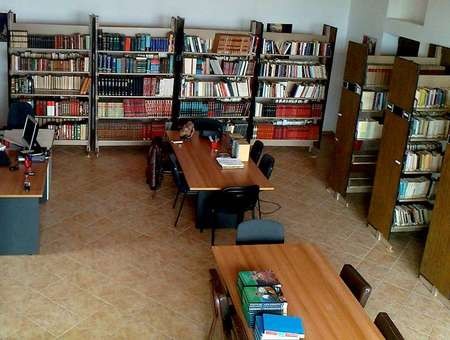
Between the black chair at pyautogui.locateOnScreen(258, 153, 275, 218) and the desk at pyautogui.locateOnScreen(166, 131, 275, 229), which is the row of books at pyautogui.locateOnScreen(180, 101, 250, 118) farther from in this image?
the black chair at pyautogui.locateOnScreen(258, 153, 275, 218)

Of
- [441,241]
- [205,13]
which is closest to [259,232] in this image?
[441,241]

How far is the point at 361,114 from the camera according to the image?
829 centimetres

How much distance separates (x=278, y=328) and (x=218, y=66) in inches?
255

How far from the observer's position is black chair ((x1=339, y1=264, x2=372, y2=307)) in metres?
4.55

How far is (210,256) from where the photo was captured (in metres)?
6.68

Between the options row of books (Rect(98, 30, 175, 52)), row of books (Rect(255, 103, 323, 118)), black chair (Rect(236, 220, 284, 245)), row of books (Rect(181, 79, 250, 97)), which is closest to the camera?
black chair (Rect(236, 220, 284, 245))

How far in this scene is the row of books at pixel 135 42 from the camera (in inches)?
359

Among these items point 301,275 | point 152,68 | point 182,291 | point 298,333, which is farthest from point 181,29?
point 298,333

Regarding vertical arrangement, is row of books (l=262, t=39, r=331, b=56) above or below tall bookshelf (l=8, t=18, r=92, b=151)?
above

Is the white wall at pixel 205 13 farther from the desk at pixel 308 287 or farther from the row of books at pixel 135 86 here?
the desk at pixel 308 287

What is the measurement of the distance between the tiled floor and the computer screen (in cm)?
97

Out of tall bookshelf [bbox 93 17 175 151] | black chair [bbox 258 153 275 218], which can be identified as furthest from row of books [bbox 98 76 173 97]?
black chair [bbox 258 153 275 218]

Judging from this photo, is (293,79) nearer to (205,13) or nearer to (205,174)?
(205,13)

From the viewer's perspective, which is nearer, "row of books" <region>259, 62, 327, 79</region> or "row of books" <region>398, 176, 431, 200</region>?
"row of books" <region>398, 176, 431, 200</region>
